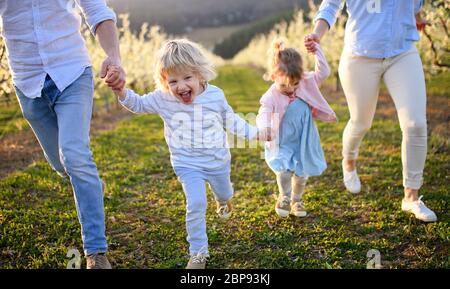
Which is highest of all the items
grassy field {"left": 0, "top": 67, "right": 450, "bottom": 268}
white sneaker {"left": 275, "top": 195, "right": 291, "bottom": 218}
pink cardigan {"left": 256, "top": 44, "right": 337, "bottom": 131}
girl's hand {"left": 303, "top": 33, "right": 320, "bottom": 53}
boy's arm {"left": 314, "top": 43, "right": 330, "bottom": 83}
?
girl's hand {"left": 303, "top": 33, "right": 320, "bottom": 53}

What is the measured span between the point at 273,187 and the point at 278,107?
1.78m

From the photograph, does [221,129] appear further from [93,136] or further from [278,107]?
[93,136]

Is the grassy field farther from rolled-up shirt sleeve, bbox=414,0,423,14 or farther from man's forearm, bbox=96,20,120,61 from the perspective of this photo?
rolled-up shirt sleeve, bbox=414,0,423,14

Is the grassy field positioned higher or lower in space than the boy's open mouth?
lower

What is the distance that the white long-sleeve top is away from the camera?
11.0 ft

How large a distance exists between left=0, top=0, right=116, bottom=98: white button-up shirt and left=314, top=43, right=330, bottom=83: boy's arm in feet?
5.62

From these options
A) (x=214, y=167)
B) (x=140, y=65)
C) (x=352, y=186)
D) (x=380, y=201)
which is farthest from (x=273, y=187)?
(x=140, y=65)

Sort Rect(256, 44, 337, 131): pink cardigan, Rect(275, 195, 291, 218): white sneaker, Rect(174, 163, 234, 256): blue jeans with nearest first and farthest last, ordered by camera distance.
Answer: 1. Rect(174, 163, 234, 256): blue jeans
2. Rect(256, 44, 337, 131): pink cardigan
3. Rect(275, 195, 291, 218): white sneaker

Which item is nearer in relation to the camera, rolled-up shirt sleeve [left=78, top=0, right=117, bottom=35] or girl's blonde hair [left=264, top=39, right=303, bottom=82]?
rolled-up shirt sleeve [left=78, top=0, right=117, bottom=35]

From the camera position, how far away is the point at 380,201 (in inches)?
180

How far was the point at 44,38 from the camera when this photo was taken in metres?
3.02

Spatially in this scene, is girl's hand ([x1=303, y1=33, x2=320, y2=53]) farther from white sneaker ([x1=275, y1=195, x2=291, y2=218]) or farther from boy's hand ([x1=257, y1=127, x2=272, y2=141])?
white sneaker ([x1=275, y1=195, x2=291, y2=218])

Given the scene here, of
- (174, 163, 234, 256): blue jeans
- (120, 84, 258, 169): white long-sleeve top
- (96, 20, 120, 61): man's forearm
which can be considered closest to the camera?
(96, 20, 120, 61): man's forearm

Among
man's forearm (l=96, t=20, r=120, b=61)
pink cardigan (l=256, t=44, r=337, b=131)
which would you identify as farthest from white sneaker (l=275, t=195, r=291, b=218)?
man's forearm (l=96, t=20, r=120, b=61)
